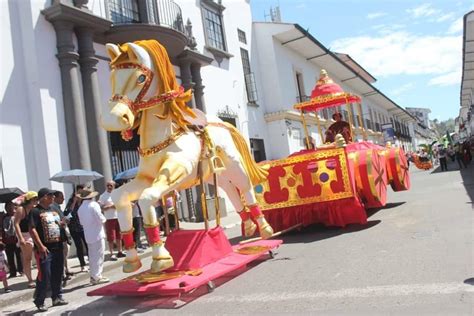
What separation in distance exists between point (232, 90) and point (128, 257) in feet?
46.0

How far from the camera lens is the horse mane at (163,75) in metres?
5.27

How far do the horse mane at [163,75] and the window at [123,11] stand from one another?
7.88 metres

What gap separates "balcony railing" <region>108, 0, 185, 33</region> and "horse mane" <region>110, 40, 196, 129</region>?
784 centimetres

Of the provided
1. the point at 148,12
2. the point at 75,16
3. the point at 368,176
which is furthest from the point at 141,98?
the point at 148,12

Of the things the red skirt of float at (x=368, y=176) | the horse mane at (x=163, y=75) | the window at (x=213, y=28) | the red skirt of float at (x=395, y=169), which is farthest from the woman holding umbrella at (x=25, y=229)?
the window at (x=213, y=28)

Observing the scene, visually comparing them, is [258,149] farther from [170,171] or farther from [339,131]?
[170,171]

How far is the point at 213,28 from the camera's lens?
1830 cm

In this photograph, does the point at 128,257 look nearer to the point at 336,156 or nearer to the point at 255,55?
the point at 336,156

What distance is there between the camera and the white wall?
9.73 metres

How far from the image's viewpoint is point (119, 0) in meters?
13.2

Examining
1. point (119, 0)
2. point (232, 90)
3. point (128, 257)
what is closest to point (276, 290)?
point (128, 257)

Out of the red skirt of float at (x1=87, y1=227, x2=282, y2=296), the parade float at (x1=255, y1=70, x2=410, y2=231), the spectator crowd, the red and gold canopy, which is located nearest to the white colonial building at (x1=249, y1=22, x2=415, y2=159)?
the red and gold canopy

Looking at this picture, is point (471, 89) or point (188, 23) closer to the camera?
point (188, 23)

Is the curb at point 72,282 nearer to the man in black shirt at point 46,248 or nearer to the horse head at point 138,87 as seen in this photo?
the man in black shirt at point 46,248
